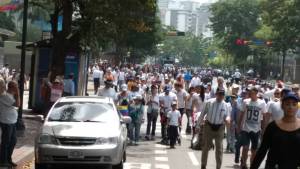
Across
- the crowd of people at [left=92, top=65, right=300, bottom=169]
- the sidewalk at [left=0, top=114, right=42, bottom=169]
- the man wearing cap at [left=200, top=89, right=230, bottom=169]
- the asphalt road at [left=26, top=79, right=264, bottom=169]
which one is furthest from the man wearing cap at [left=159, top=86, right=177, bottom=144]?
the man wearing cap at [left=200, top=89, right=230, bottom=169]

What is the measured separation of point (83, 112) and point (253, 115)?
3.32 metres

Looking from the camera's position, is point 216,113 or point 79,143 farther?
point 216,113

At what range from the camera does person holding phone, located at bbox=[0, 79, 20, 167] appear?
503 inches

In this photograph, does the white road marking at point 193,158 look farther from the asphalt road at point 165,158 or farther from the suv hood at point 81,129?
the suv hood at point 81,129

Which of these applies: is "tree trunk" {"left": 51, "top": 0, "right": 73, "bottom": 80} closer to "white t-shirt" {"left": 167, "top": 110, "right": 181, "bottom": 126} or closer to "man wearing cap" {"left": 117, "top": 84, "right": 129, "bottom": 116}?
"man wearing cap" {"left": 117, "top": 84, "right": 129, "bottom": 116}

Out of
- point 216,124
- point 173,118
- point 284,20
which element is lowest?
point 173,118

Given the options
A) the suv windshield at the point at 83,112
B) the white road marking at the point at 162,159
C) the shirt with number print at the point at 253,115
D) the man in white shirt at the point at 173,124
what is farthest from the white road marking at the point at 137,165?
the man in white shirt at the point at 173,124

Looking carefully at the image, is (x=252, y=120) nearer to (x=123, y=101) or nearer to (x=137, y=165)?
(x=137, y=165)

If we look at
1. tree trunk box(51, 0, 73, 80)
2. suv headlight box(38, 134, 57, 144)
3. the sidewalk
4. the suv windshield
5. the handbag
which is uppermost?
tree trunk box(51, 0, 73, 80)

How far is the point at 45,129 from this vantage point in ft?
42.6

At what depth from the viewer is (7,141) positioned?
1280 cm

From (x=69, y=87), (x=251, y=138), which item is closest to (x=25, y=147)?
(x=251, y=138)

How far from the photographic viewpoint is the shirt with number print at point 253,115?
46.8ft

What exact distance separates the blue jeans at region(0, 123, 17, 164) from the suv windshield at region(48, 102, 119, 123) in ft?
2.81
